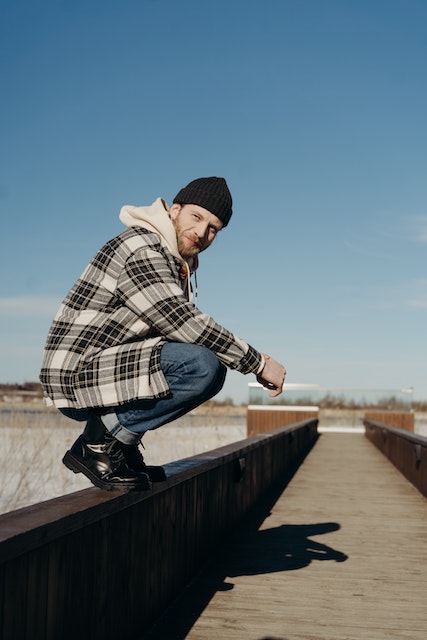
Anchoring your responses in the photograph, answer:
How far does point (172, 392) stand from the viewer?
2.80m

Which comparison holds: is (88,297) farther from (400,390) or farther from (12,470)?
(400,390)

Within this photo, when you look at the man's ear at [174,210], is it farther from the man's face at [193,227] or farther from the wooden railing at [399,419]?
the wooden railing at [399,419]

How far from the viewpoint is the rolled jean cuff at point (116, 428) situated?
278 cm

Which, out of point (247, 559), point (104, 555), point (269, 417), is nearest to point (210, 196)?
point (104, 555)

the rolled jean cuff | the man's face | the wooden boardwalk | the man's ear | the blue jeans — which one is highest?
the man's ear

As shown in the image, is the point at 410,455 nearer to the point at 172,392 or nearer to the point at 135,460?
the point at 135,460

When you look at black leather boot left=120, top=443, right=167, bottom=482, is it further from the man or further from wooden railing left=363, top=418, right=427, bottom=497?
wooden railing left=363, top=418, right=427, bottom=497

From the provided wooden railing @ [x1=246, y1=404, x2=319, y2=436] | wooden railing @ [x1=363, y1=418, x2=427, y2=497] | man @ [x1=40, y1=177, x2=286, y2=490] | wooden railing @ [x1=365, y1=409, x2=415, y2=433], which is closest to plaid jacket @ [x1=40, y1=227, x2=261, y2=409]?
man @ [x1=40, y1=177, x2=286, y2=490]

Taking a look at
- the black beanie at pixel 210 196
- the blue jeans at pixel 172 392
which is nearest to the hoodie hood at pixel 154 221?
the black beanie at pixel 210 196

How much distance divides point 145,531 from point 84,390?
65 centimetres

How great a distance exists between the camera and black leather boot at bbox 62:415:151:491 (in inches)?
109

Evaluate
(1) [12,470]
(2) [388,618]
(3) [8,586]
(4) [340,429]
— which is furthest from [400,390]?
(3) [8,586]

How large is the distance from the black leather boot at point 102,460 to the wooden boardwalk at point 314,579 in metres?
0.60

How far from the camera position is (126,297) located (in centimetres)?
273
